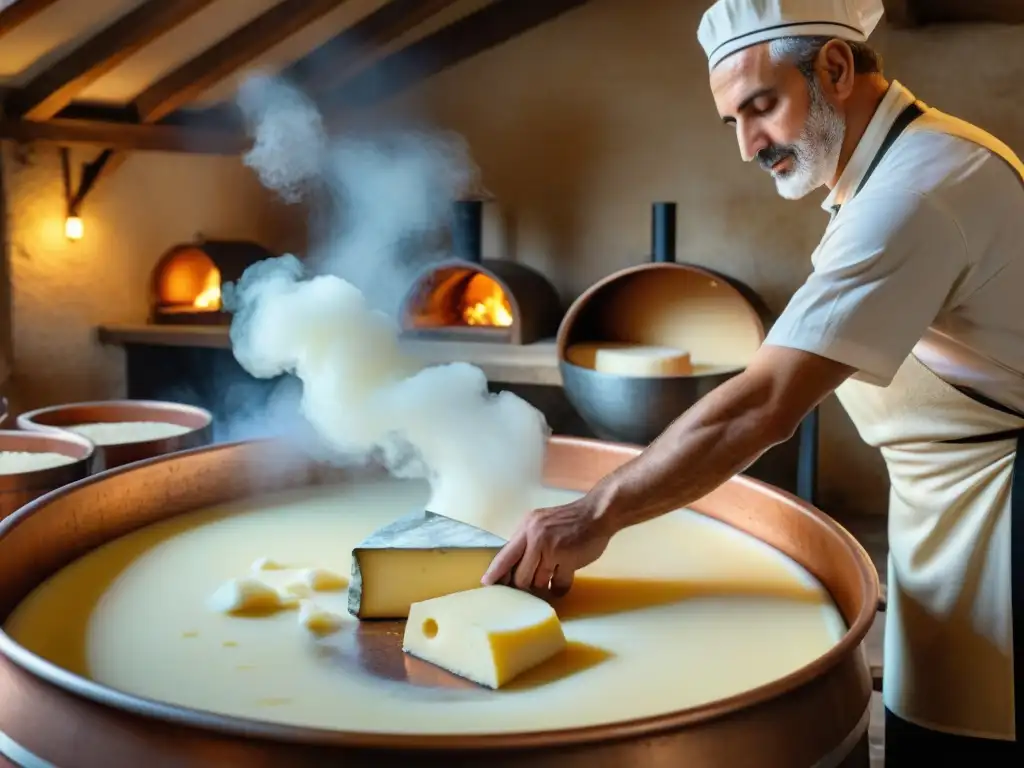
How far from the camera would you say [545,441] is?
2.23 m

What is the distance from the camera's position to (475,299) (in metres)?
5.57

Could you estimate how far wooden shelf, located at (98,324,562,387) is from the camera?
186 inches

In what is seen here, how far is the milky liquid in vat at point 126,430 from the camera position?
10.6ft

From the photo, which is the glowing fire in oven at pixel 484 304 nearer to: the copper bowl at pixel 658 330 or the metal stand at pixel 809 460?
the copper bowl at pixel 658 330

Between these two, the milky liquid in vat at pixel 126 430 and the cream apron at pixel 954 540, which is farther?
the milky liquid in vat at pixel 126 430

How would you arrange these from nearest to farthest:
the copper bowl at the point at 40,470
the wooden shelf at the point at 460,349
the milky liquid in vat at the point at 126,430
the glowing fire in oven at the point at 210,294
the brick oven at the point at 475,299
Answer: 1. the copper bowl at the point at 40,470
2. the milky liquid in vat at the point at 126,430
3. the wooden shelf at the point at 460,349
4. the brick oven at the point at 475,299
5. the glowing fire in oven at the point at 210,294

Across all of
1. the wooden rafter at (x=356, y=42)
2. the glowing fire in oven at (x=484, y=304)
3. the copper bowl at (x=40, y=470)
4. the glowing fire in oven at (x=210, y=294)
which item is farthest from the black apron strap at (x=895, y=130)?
the glowing fire in oven at (x=210, y=294)

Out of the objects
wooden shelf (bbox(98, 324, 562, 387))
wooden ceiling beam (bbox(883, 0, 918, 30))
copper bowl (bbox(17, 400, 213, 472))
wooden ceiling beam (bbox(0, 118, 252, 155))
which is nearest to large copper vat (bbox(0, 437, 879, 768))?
copper bowl (bbox(17, 400, 213, 472))

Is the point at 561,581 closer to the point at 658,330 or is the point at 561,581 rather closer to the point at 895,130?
the point at 895,130

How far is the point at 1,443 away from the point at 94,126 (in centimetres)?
256

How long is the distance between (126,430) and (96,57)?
199 cm

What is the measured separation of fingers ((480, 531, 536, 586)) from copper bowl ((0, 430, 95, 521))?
133cm

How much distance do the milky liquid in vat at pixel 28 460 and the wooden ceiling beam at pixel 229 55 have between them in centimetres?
262

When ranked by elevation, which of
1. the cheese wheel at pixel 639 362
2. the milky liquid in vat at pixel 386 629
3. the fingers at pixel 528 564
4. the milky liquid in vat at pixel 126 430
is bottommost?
the milky liquid in vat at pixel 386 629
